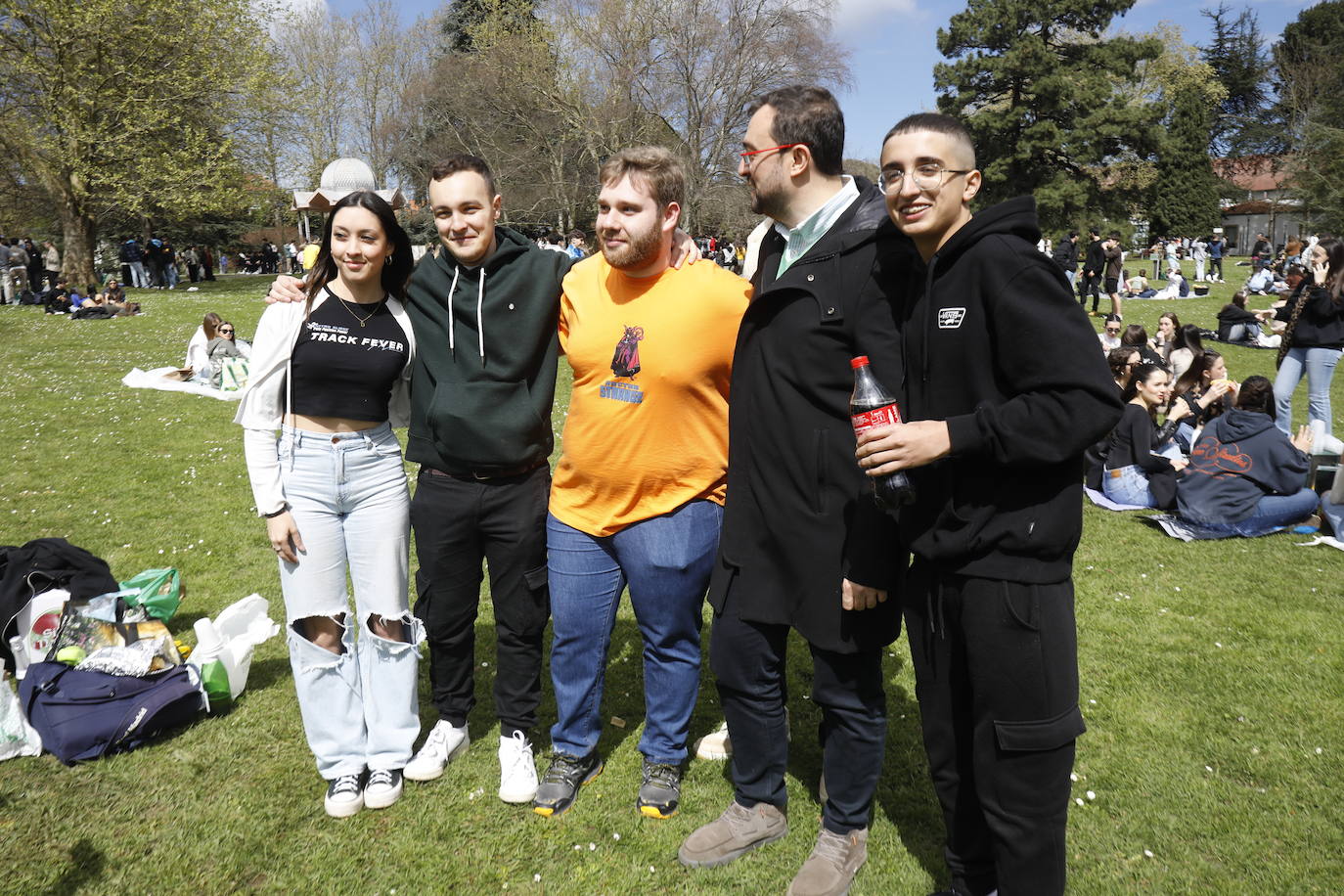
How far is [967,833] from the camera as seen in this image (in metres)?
2.78

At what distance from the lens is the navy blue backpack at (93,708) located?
3787 mm

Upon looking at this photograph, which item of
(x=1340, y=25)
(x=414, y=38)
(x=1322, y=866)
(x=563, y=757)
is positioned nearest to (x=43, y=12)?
(x=414, y=38)

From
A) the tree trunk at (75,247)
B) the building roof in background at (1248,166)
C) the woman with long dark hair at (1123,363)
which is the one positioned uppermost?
the building roof in background at (1248,166)

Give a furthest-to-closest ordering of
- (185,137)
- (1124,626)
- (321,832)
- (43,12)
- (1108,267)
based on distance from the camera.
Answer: (185,137) < (43,12) < (1108,267) < (1124,626) < (321,832)

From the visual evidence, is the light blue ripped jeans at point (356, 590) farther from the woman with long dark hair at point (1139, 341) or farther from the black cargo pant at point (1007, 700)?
the woman with long dark hair at point (1139, 341)

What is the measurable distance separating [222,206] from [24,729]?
27303 mm

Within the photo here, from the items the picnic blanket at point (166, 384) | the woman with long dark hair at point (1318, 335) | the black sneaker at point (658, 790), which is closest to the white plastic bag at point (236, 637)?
the black sneaker at point (658, 790)

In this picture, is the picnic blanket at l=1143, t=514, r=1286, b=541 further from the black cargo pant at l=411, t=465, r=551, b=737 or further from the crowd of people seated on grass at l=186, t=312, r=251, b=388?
the crowd of people seated on grass at l=186, t=312, r=251, b=388

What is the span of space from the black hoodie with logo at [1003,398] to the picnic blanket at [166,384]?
12799 mm

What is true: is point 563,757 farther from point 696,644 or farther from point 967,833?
point 967,833

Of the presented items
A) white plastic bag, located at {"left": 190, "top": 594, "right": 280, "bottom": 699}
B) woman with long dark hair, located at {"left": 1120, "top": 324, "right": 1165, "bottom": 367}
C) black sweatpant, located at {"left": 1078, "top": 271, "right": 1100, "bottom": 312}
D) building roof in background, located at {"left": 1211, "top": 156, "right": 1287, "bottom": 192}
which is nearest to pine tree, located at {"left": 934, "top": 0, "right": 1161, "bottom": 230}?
building roof in background, located at {"left": 1211, "top": 156, "right": 1287, "bottom": 192}

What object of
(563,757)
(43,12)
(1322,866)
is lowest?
(1322,866)

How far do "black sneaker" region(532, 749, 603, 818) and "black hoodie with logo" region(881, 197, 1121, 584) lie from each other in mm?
1848

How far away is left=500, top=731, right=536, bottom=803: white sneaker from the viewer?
3559mm
